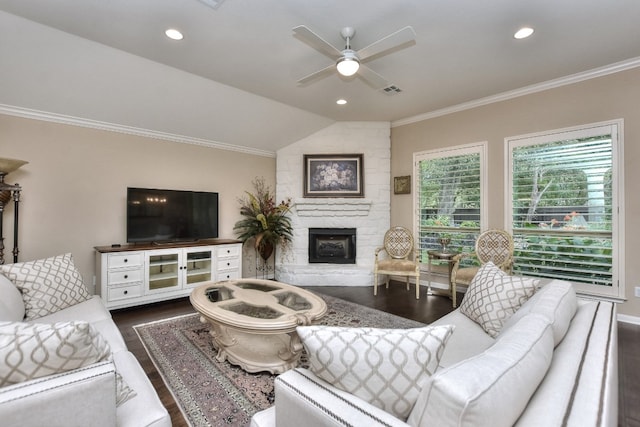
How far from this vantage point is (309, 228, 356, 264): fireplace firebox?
5273 millimetres

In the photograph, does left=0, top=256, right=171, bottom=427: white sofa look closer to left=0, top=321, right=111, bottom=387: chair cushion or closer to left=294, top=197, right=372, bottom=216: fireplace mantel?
left=0, top=321, right=111, bottom=387: chair cushion

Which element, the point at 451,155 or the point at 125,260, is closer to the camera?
the point at 125,260

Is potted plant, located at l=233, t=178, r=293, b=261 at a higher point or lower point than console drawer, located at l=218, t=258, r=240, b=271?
higher

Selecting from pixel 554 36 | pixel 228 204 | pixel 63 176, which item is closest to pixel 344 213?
pixel 228 204

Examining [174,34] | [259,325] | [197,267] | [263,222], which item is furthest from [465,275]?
[174,34]

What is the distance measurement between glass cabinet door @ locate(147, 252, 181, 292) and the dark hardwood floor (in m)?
0.23

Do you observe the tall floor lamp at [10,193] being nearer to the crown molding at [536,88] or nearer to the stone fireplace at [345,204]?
the stone fireplace at [345,204]

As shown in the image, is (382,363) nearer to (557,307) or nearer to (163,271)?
(557,307)

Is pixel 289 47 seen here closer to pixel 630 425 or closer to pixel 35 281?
pixel 35 281

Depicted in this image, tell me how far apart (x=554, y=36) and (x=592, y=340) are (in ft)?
9.54

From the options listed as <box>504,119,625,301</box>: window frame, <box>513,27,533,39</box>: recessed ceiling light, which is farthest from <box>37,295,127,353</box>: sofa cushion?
<box>504,119,625,301</box>: window frame

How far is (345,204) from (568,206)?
3051 millimetres

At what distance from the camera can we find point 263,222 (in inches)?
194

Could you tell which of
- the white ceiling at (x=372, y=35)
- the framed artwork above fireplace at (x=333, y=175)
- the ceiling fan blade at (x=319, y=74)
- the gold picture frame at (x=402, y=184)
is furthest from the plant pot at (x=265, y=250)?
the ceiling fan blade at (x=319, y=74)
